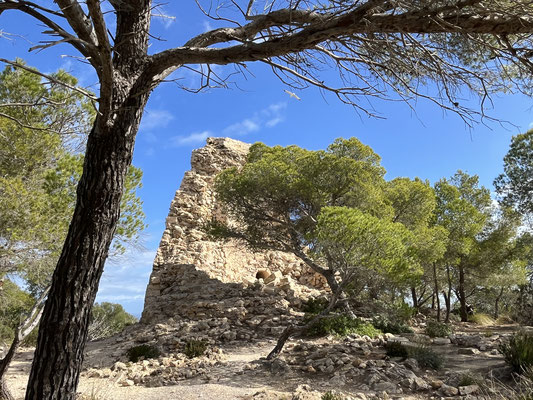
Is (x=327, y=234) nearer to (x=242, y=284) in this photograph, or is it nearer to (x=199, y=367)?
(x=199, y=367)

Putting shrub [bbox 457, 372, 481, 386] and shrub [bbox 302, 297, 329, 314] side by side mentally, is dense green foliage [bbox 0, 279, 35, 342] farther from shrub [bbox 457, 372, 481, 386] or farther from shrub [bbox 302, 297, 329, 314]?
shrub [bbox 457, 372, 481, 386]

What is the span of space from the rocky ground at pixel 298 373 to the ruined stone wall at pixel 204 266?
141 inches

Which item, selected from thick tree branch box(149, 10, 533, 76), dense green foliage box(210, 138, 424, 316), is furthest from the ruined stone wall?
thick tree branch box(149, 10, 533, 76)

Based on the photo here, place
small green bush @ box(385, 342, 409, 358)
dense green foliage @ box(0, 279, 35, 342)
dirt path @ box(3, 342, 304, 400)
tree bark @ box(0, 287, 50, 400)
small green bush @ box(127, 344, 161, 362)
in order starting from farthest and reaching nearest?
dense green foliage @ box(0, 279, 35, 342)
small green bush @ box(127, 344, 161, 362)
small green bush @ box(385, 342, 409, 358)
dirt path @ box(3, 342, 304, 400)
tree bark @ box(0, 287, 50, 400)

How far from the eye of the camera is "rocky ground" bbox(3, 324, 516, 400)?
5.73 meters

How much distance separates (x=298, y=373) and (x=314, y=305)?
6728mm

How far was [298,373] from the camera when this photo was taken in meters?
6.93

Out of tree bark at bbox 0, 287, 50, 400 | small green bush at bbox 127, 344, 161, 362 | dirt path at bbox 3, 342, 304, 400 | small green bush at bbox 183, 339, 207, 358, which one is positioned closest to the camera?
tree bark at bbox 0, 287, 50, 400

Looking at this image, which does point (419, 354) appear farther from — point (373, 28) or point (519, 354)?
point (373, 28)

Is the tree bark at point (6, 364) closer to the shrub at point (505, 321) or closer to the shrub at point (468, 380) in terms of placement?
the shrub at point (468, 380)

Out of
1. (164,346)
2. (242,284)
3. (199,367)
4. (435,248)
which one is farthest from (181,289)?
(435,248)

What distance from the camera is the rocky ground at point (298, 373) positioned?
573cm

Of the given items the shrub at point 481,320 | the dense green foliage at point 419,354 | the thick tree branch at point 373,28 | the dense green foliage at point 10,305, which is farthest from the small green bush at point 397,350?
the shrub at point 481,320

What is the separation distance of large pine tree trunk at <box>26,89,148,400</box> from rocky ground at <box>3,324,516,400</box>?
3.50 m
